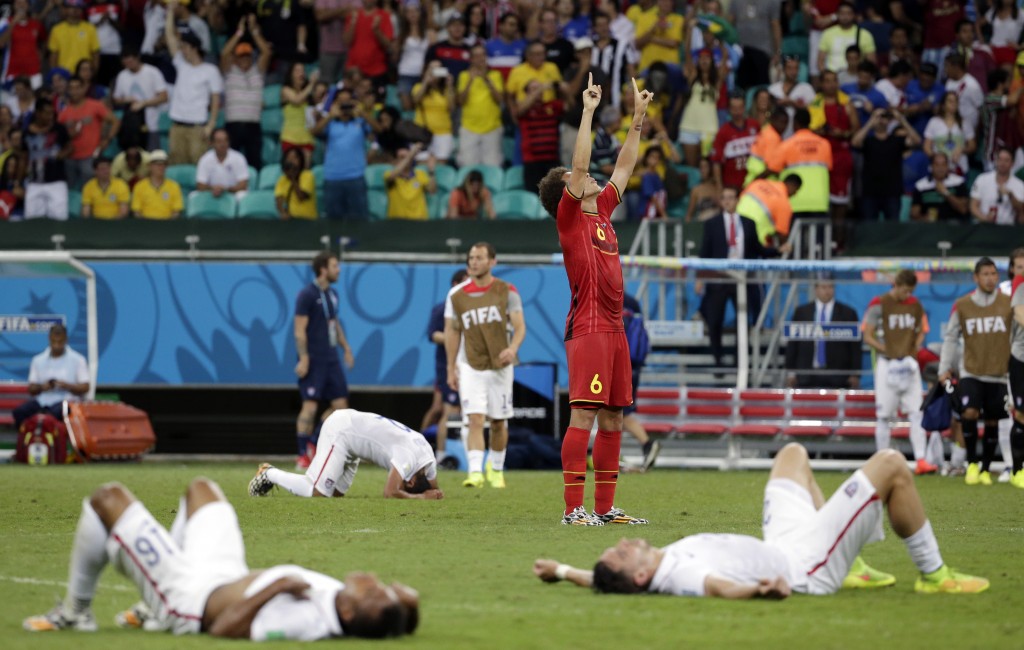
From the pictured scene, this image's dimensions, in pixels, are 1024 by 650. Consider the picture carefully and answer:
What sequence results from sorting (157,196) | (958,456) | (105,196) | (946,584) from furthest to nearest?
1. (105,196)
2. (157,196)
3. (958,456)
4. (946,584)

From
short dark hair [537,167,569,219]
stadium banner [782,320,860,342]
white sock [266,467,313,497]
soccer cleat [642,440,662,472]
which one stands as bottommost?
soccer cleat [642,440,662,472]

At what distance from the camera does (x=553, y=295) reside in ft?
67.0

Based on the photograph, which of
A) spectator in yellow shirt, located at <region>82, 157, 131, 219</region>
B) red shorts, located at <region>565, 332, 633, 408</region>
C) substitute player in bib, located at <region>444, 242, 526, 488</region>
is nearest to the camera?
red shorts, located at <region>565, 332, 633, 408</region>

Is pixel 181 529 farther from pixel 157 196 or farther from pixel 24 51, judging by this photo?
pixel 24 51

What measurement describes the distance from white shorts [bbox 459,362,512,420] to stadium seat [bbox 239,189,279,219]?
733cm

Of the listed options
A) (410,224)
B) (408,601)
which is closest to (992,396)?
(410,224)

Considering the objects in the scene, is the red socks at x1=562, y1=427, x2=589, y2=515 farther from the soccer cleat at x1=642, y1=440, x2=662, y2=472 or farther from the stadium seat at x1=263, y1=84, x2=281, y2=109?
the stadium seat at x1=263, y1=84, x2=281, y2=109

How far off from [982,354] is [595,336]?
7511 mm

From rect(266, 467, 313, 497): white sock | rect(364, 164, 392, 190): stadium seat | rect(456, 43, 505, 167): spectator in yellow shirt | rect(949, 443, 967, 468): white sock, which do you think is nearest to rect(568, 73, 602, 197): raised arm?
rect(266, 467, 313, 497): white sock

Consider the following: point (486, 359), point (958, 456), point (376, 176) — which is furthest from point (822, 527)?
point (376, 176)

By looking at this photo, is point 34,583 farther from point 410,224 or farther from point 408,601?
point 410,224

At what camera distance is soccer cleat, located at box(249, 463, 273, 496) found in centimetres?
1336

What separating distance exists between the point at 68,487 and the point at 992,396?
954 centimetres

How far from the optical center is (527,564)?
8.88 m
